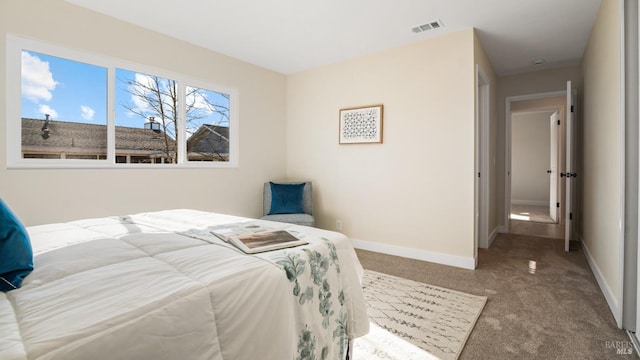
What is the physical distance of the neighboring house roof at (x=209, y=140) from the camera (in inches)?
147

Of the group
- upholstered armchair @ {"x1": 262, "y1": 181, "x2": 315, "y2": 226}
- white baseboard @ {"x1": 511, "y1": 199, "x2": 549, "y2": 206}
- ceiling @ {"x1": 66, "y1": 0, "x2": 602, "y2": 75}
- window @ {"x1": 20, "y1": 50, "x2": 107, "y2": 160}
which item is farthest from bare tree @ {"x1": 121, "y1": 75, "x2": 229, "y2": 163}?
white baseboard @ {"x1": 511, "y1": 199, "x2": 549, "y2": 206}

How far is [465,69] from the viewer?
322 centimetres

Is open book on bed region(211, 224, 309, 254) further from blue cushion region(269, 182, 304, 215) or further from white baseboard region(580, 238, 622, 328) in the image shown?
blue cushion region(269, 182, 304, 215)

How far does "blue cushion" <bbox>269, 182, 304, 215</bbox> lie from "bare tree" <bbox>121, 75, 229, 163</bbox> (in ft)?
2.76

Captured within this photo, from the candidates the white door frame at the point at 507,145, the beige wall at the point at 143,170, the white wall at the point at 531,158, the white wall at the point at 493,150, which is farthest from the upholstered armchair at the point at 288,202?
the white wall at the point at 531,158

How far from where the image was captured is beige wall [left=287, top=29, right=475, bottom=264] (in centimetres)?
328

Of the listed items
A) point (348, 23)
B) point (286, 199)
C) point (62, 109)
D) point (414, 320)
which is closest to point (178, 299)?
point (414, 320)

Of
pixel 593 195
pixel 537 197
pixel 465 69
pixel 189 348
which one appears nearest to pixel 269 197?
pixel 465 69

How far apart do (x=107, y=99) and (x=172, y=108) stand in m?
0.66

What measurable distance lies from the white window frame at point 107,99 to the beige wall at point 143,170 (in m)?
0.04

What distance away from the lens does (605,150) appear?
2.56 metres

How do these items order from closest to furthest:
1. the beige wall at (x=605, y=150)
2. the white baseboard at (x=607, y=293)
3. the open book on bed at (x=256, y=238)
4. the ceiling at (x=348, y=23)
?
1. the open book on bed at (x=256, y=238)
2. the white baseboard at (x=607, y=293)
3. the beige wall at (x=605, y=150)
4. the ceiling at (x=348, y=23)

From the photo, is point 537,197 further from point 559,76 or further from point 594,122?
point 594,122

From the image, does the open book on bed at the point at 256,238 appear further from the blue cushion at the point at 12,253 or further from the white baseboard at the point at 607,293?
the white baseboard at the point at 607,293
